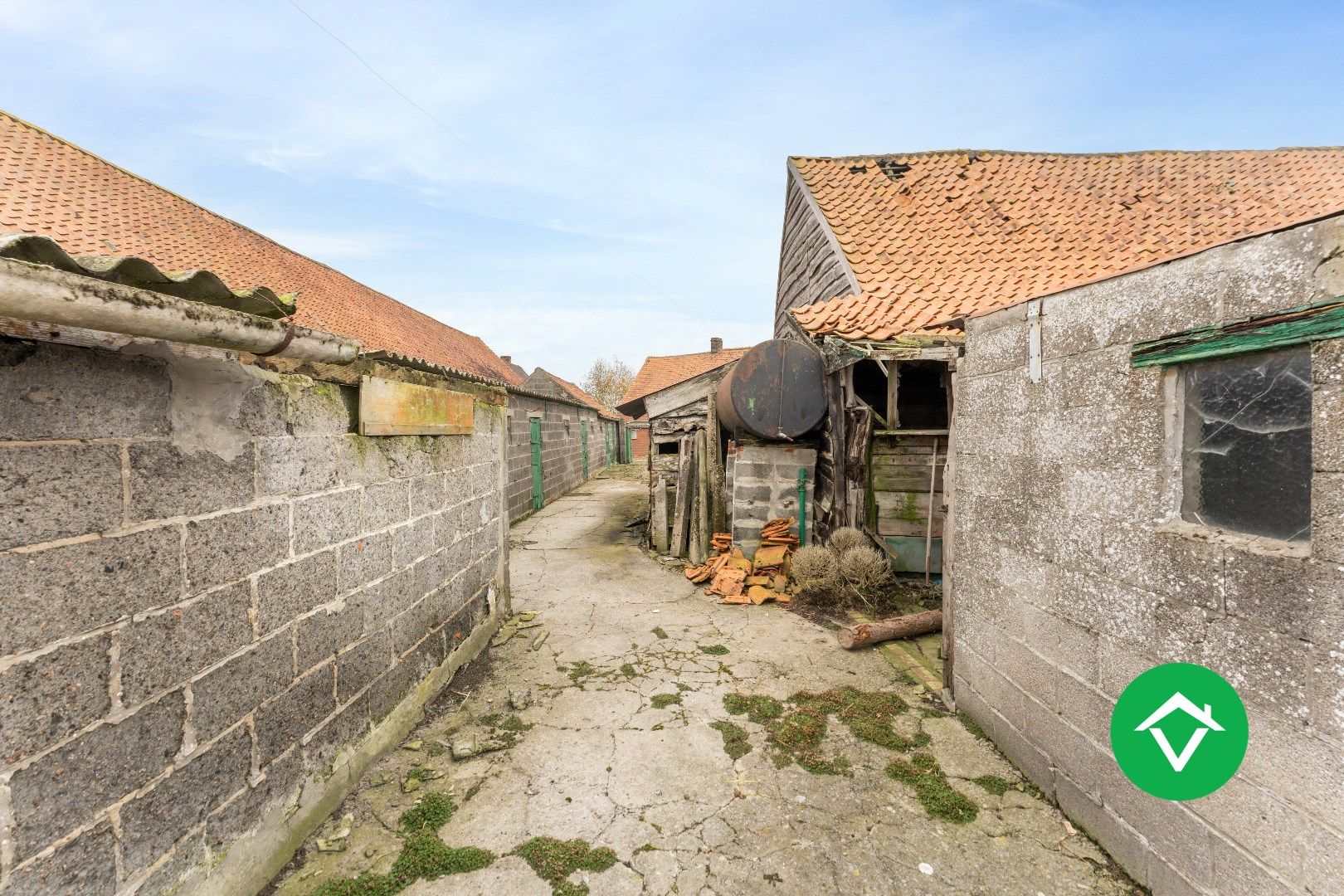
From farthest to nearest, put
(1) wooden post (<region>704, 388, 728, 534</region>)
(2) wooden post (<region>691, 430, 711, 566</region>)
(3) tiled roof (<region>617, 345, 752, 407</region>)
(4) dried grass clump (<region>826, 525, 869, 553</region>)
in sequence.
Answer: (3) tiled roof (<region>617, 345, 752, 407</region>), (1) wooden post (<region>704, 388, 728, 534</region>), (2) wooden post (<region>691, 430, 711, 566</region>), (4) dried grass clump (<region>826, 525, 869, 553</region>)

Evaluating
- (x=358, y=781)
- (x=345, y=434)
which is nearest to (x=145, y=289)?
(x=345, y=434)

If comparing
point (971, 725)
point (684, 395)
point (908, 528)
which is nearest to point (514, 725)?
point (971, 725)

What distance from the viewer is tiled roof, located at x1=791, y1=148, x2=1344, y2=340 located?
6469mm

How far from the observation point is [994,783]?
2.98 m

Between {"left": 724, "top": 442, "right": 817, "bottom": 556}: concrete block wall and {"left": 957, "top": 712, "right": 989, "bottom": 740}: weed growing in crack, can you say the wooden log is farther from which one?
{"left": 724, "top": 442, "right": 817, "bottom": 556}: concrete block wall

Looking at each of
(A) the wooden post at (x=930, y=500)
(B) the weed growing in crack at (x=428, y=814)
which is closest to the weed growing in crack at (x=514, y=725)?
(B) the weed growing in crack at (x=428, y=814)

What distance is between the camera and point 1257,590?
1.81 metres

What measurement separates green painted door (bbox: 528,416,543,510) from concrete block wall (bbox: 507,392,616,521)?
0.69 feet

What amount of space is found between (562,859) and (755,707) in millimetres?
1727

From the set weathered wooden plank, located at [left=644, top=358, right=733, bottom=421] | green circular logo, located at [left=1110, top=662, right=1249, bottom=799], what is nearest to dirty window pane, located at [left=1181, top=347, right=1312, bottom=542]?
green circular logo, located at [left=1110, top=662, right=1249, bottom=799]

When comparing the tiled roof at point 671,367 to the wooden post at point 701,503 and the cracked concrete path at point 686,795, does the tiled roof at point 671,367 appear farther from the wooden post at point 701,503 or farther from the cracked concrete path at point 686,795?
the cracked concrete path at point 686,795

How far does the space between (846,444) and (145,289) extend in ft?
19.7

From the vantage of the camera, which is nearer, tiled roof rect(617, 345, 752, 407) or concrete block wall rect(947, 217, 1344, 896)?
concrete block wall rect(947, 217, 1344, 896)

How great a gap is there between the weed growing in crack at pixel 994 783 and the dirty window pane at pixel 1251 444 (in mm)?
1735
